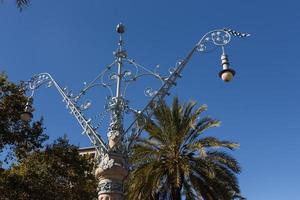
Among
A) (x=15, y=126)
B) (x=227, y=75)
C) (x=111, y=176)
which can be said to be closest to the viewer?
(x=111, y=176)

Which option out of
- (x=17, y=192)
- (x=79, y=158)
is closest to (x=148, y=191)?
(x=79, y=158)

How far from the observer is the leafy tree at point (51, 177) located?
54.1 feet

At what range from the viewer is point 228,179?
18000 millimetres

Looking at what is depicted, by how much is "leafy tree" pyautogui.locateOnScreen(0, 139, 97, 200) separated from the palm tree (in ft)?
8.69

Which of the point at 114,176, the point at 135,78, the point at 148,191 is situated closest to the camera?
the point at 114,176

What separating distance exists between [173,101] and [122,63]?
35.5 feet

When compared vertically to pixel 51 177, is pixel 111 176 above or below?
below

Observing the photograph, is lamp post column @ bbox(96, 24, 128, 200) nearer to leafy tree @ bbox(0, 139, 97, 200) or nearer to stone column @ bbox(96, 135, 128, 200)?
stone column @ bbox(96, 135, 128, 200)

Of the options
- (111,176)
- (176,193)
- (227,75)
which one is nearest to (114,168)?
(111,176)

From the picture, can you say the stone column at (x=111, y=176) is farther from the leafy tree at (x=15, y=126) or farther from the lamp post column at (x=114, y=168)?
the leafy tree at (x=15, y=126)

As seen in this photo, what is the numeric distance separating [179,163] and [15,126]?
7.05 meters

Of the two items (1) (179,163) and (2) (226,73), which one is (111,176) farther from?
(1) (179,163)

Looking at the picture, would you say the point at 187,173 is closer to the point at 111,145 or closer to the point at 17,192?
the point at 17,192

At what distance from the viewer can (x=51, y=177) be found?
1791cm
